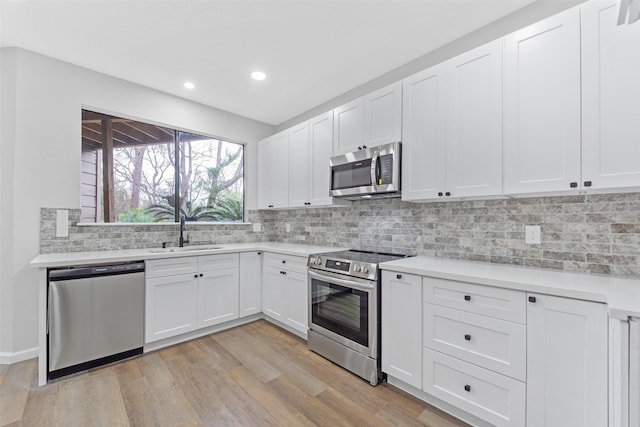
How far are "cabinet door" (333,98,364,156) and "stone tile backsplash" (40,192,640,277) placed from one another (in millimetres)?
653

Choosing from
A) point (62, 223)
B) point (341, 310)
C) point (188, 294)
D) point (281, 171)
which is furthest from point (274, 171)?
point (62, 223)

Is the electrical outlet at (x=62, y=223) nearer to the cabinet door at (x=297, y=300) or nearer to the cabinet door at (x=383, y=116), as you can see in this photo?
the cabinet door at (x=297, y=300)

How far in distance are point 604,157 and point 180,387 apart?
310cm

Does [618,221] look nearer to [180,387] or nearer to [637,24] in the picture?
[637,24]

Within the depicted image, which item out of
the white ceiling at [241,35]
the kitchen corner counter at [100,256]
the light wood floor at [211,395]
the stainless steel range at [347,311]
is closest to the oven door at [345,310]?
the stainless steel range at [347,311]

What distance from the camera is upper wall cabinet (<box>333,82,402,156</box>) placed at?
7.82 feet

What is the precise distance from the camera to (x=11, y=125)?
8.00ft

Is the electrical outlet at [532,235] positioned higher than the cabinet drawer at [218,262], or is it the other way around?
the electrical outlet at [532,235]

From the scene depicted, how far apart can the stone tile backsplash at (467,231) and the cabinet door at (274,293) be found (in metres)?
0.72

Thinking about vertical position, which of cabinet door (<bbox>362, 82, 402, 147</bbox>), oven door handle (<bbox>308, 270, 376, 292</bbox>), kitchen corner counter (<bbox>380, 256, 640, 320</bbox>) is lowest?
oven door handle (<bbox>308, 270, 376, 292</bbox>)

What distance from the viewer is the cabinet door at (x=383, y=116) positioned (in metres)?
2.37

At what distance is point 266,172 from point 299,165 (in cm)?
77

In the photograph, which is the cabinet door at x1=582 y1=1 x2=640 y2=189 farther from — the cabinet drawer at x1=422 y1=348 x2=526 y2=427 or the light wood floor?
the light wood floor

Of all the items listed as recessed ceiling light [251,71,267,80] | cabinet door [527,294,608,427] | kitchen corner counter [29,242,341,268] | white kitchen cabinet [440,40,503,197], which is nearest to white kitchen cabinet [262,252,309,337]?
kitchen corner counter [29,242,341,268]
